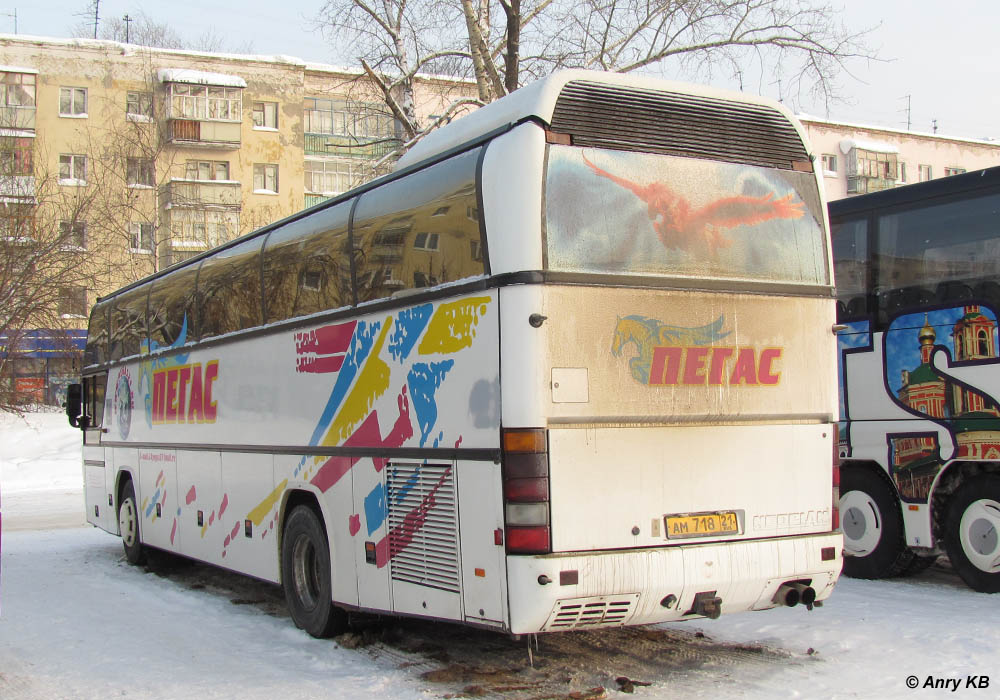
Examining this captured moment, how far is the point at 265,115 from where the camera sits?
53844mm

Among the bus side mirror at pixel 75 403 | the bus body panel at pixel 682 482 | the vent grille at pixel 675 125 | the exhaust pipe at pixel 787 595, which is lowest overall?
the exhaust pipe at pixel 787 595

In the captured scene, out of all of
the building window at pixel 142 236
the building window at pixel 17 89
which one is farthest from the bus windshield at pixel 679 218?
the building window at pixel 17 89

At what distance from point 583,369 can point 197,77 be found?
161ft

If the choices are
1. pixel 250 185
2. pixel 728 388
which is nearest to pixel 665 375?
pixel 728 388

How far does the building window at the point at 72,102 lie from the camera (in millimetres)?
49750

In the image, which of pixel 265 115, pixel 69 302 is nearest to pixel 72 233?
pixel 69 302

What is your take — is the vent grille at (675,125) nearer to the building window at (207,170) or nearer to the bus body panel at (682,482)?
the bus body panel at (682,482)

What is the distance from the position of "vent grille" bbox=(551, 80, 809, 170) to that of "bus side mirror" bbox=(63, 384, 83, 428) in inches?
441

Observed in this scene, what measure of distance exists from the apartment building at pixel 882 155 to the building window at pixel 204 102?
103ft

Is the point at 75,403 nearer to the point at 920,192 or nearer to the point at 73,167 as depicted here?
the point at 920,192

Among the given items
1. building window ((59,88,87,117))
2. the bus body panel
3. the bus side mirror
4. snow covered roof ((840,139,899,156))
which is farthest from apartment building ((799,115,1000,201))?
the bus body panel

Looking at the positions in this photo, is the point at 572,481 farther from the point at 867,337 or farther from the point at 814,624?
the point at 867,337

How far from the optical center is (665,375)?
633cm

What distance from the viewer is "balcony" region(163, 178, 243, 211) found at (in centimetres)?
4872
